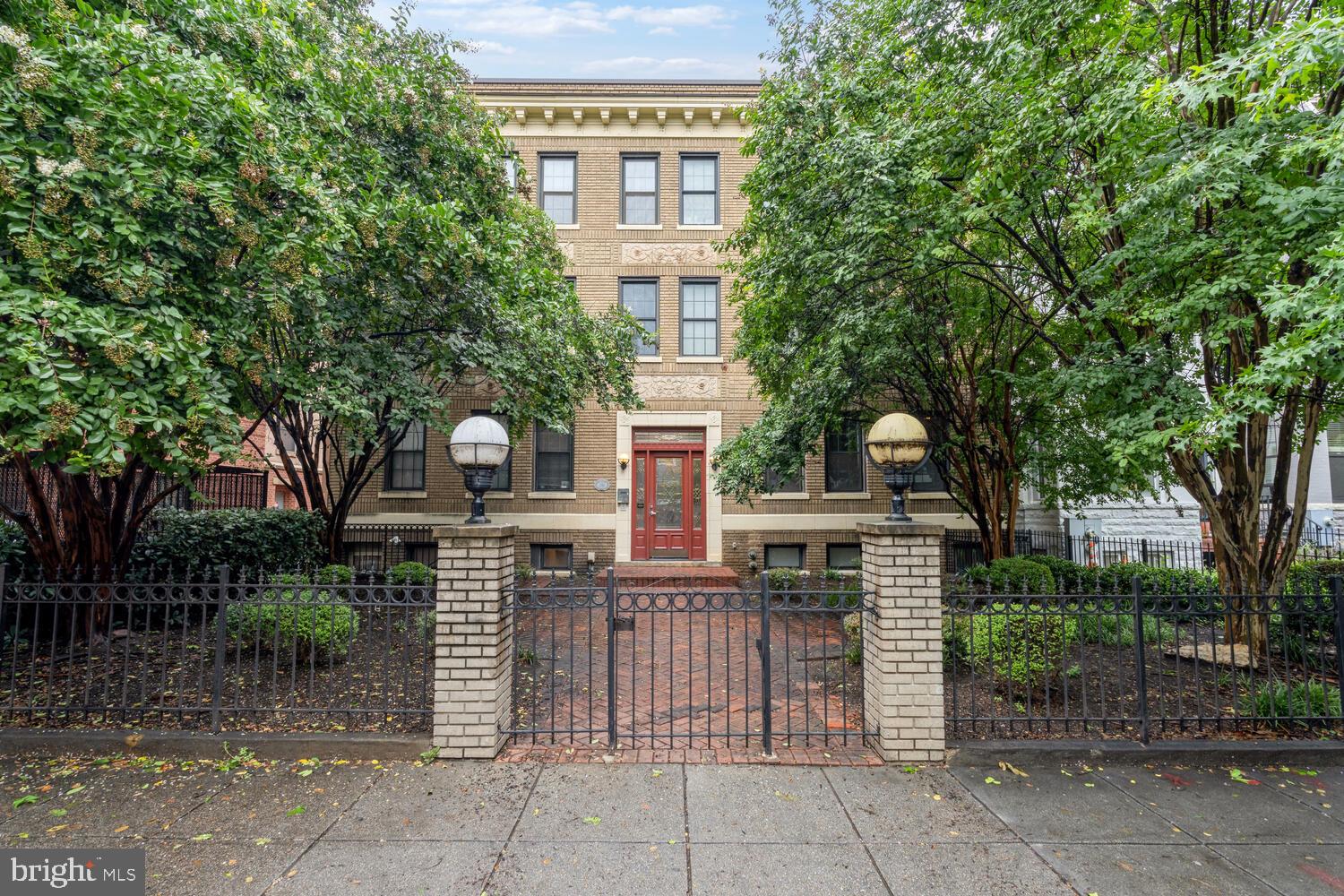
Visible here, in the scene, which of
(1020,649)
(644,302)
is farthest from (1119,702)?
(644,302)

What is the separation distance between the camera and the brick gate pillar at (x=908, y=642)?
447 cm

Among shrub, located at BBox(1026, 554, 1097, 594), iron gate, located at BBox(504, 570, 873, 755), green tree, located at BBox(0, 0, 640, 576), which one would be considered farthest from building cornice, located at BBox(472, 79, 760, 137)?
iron gate, located at BBox(504, 570, 873, 755)

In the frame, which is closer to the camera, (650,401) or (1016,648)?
(1016,648)

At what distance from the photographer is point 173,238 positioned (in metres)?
4.26

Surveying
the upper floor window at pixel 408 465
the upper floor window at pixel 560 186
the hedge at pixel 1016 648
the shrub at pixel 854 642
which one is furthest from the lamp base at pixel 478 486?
the upper floor window at pixel 560 186

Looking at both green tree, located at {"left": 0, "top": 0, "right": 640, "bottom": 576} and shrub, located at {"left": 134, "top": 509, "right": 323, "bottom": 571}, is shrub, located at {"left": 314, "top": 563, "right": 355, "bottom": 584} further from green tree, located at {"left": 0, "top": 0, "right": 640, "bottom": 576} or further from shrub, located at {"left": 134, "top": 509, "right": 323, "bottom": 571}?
green tree, located at {"left": 0, "top": 0, "right": 640, "bottom": 576}

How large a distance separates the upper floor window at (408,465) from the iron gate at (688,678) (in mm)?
7058

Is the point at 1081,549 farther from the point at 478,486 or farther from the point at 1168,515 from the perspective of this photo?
the point at 478,486

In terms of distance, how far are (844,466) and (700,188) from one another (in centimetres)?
786

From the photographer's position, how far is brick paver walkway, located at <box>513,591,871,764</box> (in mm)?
4594

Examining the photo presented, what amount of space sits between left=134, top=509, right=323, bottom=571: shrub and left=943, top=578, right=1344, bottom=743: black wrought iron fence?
8276mm

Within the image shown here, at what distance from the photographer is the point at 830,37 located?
8188 mm

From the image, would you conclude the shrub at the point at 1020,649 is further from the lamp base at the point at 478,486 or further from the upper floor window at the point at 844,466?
the upper floor window at the point at 844,466

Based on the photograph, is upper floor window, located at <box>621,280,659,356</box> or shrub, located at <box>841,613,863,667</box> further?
upper floor window, located at <box>621,280,659,356</box>
